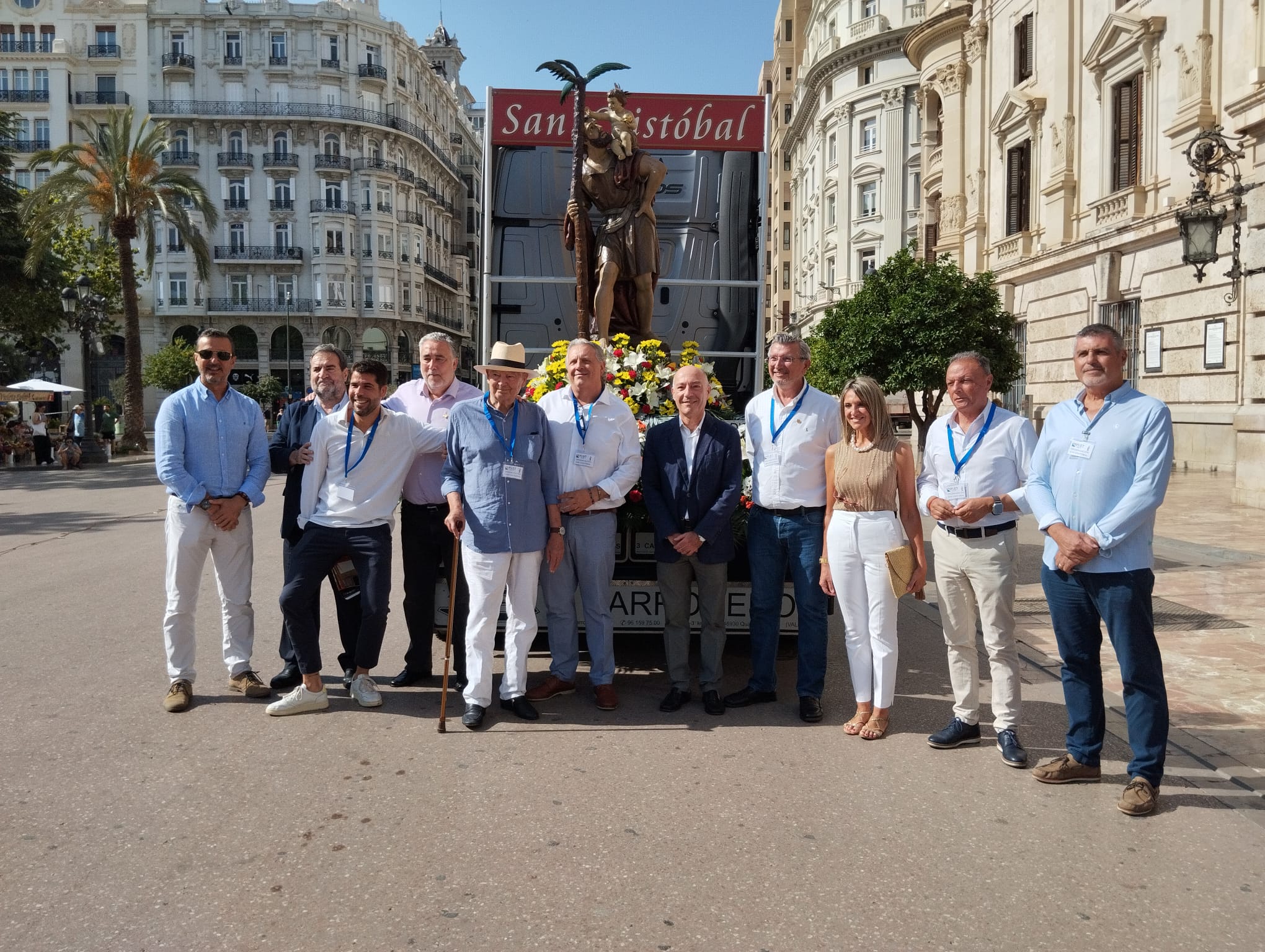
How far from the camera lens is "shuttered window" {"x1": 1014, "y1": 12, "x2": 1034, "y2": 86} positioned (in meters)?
27.6

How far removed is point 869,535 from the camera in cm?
529

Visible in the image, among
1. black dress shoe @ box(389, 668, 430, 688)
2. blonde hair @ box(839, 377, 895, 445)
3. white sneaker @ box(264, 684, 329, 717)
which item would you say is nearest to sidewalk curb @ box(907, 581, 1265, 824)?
blonde hair @ box(839, 377, 895, 445)

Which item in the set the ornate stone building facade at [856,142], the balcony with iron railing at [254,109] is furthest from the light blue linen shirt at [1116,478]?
the balcony with iron railing at [254,109]

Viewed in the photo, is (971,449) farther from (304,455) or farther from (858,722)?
(304,455)

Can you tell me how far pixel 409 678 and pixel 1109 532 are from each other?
3.93m

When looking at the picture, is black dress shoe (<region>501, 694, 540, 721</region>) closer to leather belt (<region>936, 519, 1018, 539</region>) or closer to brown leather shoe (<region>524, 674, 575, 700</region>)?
brown leather shoe (<region>524, 674, 575, 700</region>)

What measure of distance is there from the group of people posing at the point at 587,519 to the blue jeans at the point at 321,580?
12 millimetres

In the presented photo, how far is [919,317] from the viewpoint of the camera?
2316cm

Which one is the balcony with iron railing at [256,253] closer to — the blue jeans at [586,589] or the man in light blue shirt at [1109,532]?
the blue jeans at [586,589]

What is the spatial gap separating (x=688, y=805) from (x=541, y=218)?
24.0 feet

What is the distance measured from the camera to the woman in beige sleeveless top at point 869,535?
5266 millimetres

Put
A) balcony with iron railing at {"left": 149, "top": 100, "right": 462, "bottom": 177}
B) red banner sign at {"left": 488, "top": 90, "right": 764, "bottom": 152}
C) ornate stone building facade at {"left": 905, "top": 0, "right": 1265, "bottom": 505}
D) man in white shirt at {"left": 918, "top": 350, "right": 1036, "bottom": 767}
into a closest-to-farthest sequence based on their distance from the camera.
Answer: man in white shirt at {"left": 918, "top": 350, "right": 1036, "bottom": 767} → red banner sign at {"left": 488, "top": 90, "right": 764, "bottom": 152} → ornate stone building facade at {"left": 905, "top": 0, "right": 1265, "bottom": 505} → balcony with iron railing at {"left": 149, "top": 100, "right": 462, "bottom": 177}

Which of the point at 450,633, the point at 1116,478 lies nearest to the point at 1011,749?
the point at 1116,478

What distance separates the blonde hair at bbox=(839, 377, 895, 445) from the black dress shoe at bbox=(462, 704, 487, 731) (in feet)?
7.57
